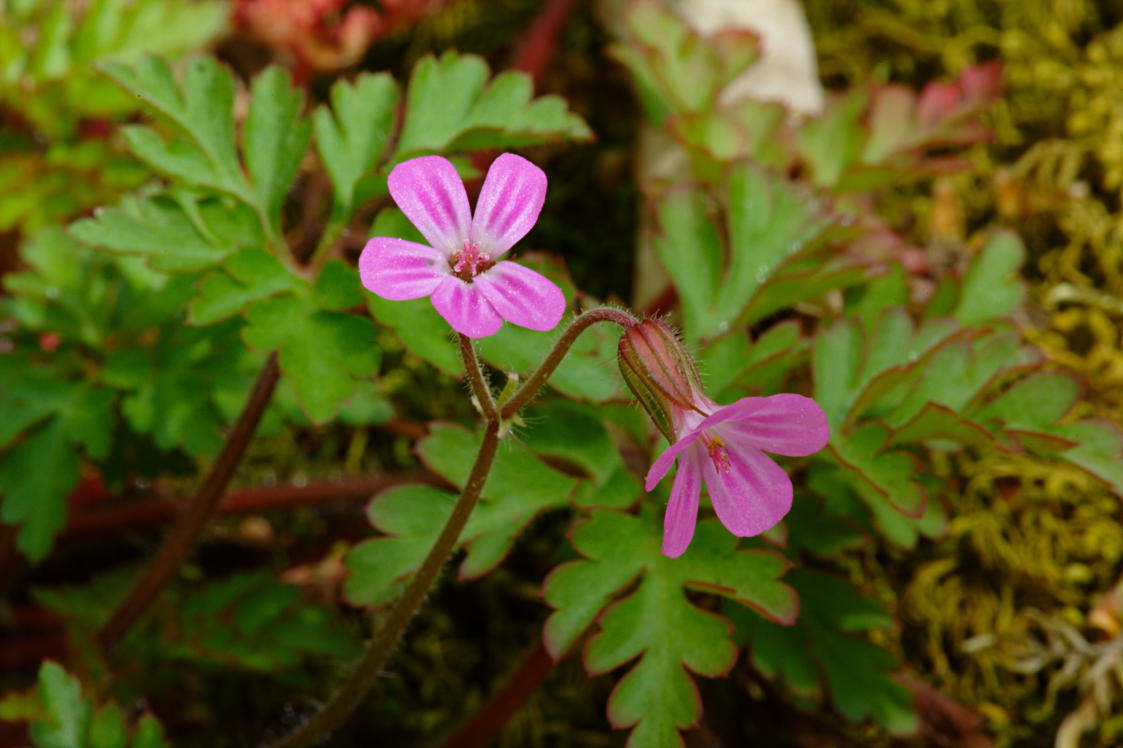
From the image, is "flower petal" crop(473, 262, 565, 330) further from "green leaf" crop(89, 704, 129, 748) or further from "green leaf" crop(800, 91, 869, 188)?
"green leaf" crop(800, 91, 869, 188)

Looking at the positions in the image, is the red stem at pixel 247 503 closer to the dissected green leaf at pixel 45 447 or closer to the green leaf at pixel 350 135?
the dissected green leaf at pixel 45 447

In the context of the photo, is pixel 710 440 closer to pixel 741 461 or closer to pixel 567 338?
pixel 741 461

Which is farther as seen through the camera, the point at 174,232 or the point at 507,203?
the point at 174,232

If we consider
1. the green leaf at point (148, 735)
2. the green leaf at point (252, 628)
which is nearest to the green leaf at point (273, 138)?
the green leaf at point (252, 628)

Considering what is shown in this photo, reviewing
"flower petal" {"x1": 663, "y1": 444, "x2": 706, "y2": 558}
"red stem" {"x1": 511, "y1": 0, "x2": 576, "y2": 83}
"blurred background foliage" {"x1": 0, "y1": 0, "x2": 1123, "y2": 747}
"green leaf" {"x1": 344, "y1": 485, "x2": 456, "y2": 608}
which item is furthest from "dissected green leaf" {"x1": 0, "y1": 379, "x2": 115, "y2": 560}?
"red stem" {"x1": 511, "y1": 0, "x2": 576, "y2": 83}

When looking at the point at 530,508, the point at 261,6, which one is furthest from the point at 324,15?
the point at 530,508

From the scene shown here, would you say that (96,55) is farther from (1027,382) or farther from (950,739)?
(950,739)

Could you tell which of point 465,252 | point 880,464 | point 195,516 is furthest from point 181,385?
point 880,464
